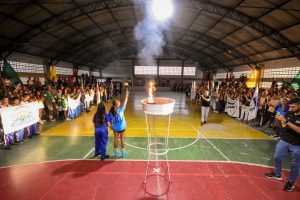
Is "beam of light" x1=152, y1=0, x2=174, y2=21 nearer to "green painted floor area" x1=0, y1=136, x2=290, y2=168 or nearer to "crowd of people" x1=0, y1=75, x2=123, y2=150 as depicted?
"crowd of people" x1=0, y1=75, x2=123, y2=150

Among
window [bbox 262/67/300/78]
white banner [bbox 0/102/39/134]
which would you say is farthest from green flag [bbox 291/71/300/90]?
white banner [bbox 0/102/39/134]

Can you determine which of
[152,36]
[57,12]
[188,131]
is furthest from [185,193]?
[152,36]

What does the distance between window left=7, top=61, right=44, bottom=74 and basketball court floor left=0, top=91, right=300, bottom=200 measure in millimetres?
15113

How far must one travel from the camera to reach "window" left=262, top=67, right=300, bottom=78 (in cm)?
1934

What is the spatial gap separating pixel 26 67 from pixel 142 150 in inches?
822

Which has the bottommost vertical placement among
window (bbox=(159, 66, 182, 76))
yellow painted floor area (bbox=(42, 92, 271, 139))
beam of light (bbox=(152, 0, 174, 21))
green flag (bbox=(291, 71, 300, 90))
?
yellow painted floor area (bbox=(42, 92, 271, 139))

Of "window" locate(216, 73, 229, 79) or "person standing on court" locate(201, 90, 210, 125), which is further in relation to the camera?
"window" locate(216, 73, 229, 79)

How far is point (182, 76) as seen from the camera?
44344 millimetres

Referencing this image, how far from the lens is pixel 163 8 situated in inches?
679

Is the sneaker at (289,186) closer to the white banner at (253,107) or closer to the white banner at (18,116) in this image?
the white banner at (253,107)

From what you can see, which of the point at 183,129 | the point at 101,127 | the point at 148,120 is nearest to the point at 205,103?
the point at 183,129

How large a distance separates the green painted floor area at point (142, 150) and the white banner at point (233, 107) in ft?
15.6

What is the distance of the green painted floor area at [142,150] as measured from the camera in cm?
636

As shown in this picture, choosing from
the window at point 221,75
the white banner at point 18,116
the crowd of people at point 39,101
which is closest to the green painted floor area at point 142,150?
the crowd of people at point 39,101
